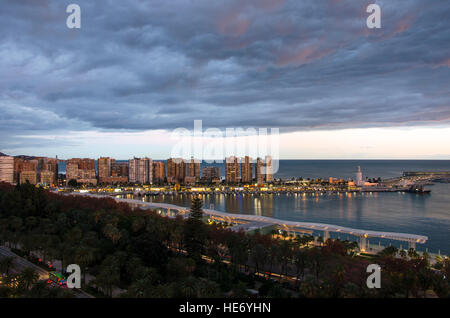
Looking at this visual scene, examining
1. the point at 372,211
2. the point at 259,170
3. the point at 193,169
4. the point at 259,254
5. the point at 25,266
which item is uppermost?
the point at 193,169

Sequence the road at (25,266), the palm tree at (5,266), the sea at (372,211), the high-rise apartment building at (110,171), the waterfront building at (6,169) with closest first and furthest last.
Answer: the road at (25,266), the palm tree at (5,266), the sea at (372,211), the waterfront building at (6,169), the high-rise apartment building at (110,171)

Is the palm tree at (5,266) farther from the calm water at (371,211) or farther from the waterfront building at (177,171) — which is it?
the waterfront building at (177,171)

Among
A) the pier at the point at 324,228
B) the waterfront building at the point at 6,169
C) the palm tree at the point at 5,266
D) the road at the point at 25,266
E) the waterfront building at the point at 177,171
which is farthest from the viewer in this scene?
the waterfront building at the point at 177,171

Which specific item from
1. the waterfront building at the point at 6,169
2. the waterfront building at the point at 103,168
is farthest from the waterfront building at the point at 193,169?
the waterfront building at the point at 6,169

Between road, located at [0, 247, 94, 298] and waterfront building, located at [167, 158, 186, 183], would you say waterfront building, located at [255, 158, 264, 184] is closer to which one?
waterfront building, located at [167, 158, 186, 183]

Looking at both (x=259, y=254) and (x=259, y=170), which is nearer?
(x=259, y=254)

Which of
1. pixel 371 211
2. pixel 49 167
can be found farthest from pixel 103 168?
pixel 371 211

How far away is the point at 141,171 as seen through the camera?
70.6m

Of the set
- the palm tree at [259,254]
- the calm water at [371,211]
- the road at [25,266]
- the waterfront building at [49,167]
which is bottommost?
the calm water at [371,211]

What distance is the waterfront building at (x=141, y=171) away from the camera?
7062 cm

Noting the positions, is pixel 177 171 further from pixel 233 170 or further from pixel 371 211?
pixel 371 211

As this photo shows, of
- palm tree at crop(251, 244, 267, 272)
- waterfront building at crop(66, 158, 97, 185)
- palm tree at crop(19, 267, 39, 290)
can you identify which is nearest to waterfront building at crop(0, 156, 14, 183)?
waterfront building at crop(66, 158, 97, 185)
